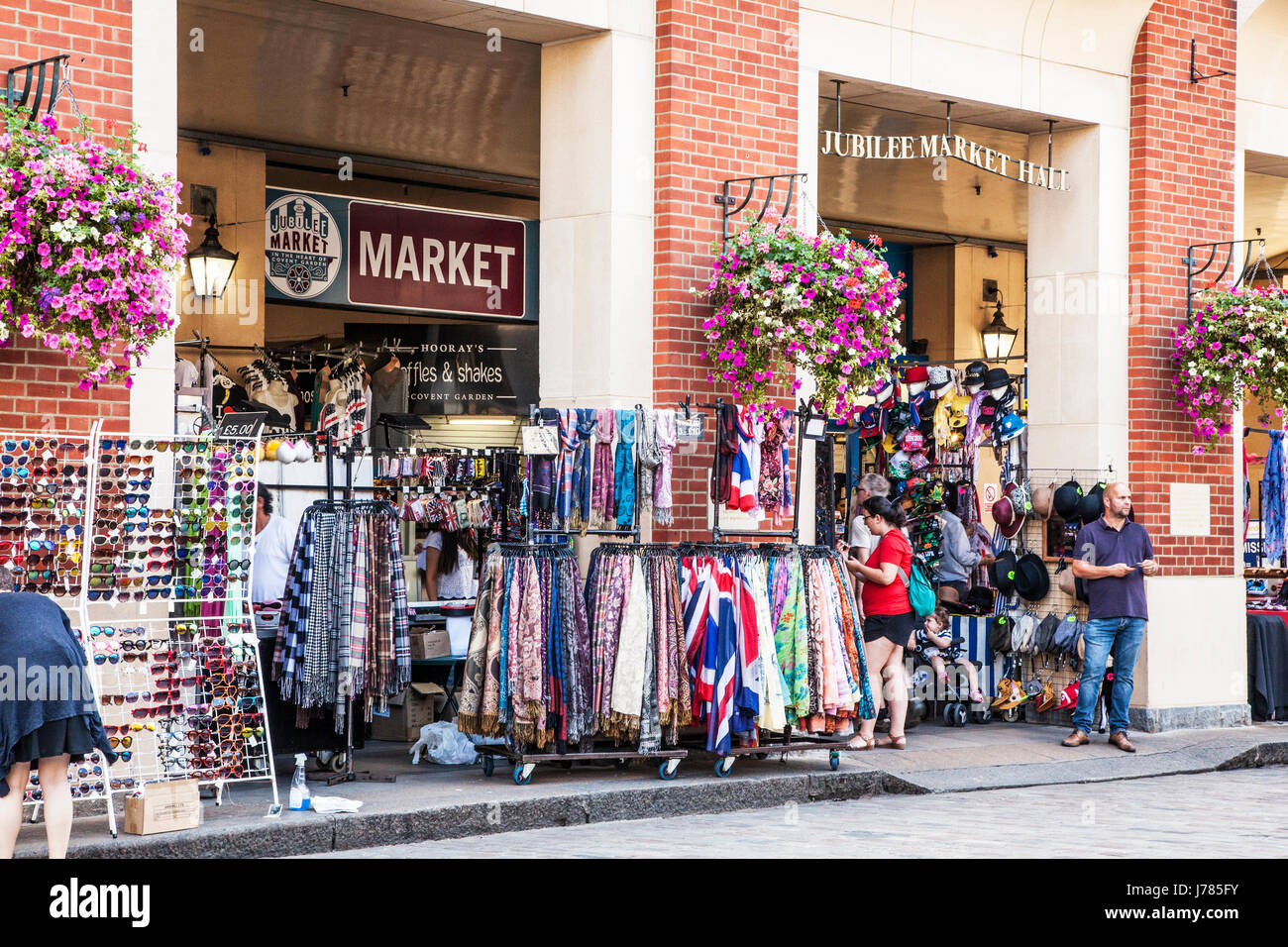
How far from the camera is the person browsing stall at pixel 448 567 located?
39.0ft

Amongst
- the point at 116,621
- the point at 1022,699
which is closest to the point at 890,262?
the point at 1022,699

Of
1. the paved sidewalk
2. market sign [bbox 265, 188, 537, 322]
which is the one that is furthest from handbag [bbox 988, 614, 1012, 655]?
market sign [bbox 265, 188, 537, 322]

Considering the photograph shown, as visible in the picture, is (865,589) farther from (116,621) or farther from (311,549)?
(116,621)

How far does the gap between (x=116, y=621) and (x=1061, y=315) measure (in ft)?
26.3

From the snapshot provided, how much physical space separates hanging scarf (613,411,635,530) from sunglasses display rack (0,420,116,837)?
3135mm

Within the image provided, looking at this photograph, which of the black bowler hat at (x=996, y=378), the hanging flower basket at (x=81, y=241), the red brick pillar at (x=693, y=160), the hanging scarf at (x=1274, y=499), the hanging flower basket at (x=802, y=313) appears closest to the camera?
the hanging flower basket at (x=81, y=241)

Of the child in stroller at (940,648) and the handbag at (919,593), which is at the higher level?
the handbag at (919,593)

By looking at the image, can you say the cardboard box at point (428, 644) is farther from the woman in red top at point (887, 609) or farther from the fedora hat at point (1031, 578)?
the fedora hat at point (1031, 578)

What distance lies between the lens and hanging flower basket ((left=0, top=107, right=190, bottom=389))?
7.22 m

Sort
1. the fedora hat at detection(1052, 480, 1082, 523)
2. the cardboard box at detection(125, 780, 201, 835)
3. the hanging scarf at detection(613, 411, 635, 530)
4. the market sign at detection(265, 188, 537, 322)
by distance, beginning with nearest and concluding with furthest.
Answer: the cardboard box at detection(125, 780, 201, 835), the hanging scarf at detection(613, 411, 635, 530), the fedora hat at detection(1052, 480, 1082, 523), the market sign at detection(265, 188, 537, 322)

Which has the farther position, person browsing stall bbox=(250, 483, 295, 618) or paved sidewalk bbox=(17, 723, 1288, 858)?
person browsing stall bbox=(250, 483, 295, 618)

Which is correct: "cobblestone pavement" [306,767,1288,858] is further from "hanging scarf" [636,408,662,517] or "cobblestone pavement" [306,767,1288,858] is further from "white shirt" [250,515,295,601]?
"white shirt" [250,515,295,601]

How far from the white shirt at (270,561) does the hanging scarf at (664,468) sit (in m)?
A: 2.34

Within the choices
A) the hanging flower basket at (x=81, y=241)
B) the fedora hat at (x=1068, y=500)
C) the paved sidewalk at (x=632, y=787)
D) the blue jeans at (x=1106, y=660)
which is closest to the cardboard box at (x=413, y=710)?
the paved sidewalk at (x=632, y=787)
